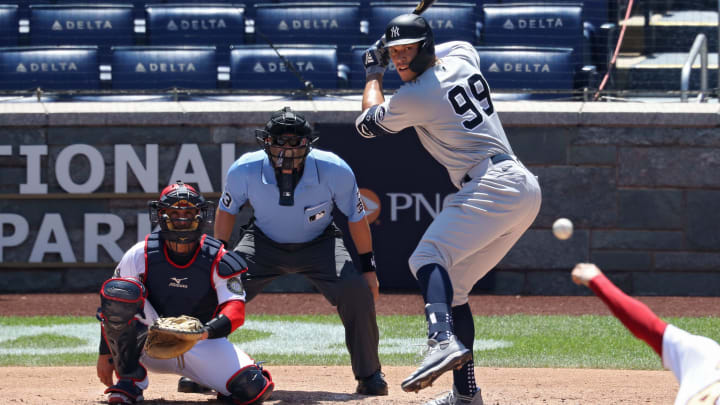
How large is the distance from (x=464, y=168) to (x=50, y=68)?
6.83 meters

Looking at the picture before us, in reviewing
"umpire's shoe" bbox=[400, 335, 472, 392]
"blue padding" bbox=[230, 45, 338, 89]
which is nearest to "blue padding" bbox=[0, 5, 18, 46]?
"blue padding" bbox=[230, 45, 338, 89]

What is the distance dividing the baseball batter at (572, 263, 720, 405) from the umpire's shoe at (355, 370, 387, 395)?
93.1 inches

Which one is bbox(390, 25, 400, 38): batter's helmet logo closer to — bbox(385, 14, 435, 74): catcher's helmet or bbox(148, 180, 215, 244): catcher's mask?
bbox(385, 14, 435, 74): catcher's helmet

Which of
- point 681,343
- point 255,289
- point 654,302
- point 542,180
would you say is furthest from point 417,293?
point 681,343

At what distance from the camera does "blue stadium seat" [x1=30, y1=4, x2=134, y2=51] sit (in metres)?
10.5

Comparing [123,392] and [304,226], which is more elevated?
[304,226]

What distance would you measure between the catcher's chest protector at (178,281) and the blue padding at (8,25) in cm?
682

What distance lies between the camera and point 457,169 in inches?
169

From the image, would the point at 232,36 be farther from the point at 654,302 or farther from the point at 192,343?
the point at 192,343

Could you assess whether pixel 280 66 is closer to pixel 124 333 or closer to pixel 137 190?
pixel 137 190

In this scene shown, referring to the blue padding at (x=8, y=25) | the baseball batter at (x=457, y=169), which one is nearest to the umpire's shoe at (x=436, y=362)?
the baseball batter at (x=457, y=169)

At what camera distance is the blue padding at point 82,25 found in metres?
10.5

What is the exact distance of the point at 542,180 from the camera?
9000 millimetres

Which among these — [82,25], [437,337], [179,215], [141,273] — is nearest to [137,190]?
[82,25]
